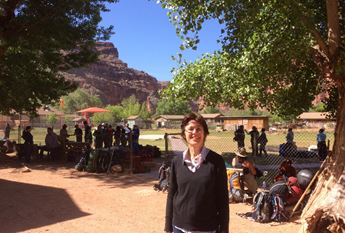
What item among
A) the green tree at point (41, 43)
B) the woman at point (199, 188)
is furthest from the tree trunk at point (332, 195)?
the green tree at point (41, 43)


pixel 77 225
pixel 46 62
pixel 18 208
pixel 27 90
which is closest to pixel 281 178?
pixel 77 225

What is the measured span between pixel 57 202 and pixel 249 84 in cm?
614

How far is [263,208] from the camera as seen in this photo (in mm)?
8289

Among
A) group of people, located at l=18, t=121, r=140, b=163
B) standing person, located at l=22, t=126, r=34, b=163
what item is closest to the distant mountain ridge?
group of people, located at l=18, t=121, r=140, b=163

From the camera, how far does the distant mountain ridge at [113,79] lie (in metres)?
146

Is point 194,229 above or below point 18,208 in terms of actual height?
above

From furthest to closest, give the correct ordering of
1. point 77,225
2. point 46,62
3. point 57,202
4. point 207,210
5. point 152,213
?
point 46,62, point 57,202, point 152,213, point 77,225, point 207,210

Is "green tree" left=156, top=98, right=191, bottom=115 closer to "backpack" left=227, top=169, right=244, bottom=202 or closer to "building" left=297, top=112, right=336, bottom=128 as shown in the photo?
"building" left=297, top=112, right=336, bottom=128

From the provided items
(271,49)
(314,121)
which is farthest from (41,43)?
(314,121)

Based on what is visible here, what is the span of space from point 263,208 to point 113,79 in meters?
152

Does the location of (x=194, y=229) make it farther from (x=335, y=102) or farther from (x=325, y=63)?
(x=335, y=102)

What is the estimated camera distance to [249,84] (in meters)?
11.9

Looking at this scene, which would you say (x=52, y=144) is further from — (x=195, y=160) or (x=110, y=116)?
(x=110, y=116)

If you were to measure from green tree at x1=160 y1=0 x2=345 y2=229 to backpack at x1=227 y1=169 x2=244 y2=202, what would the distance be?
2118mm
